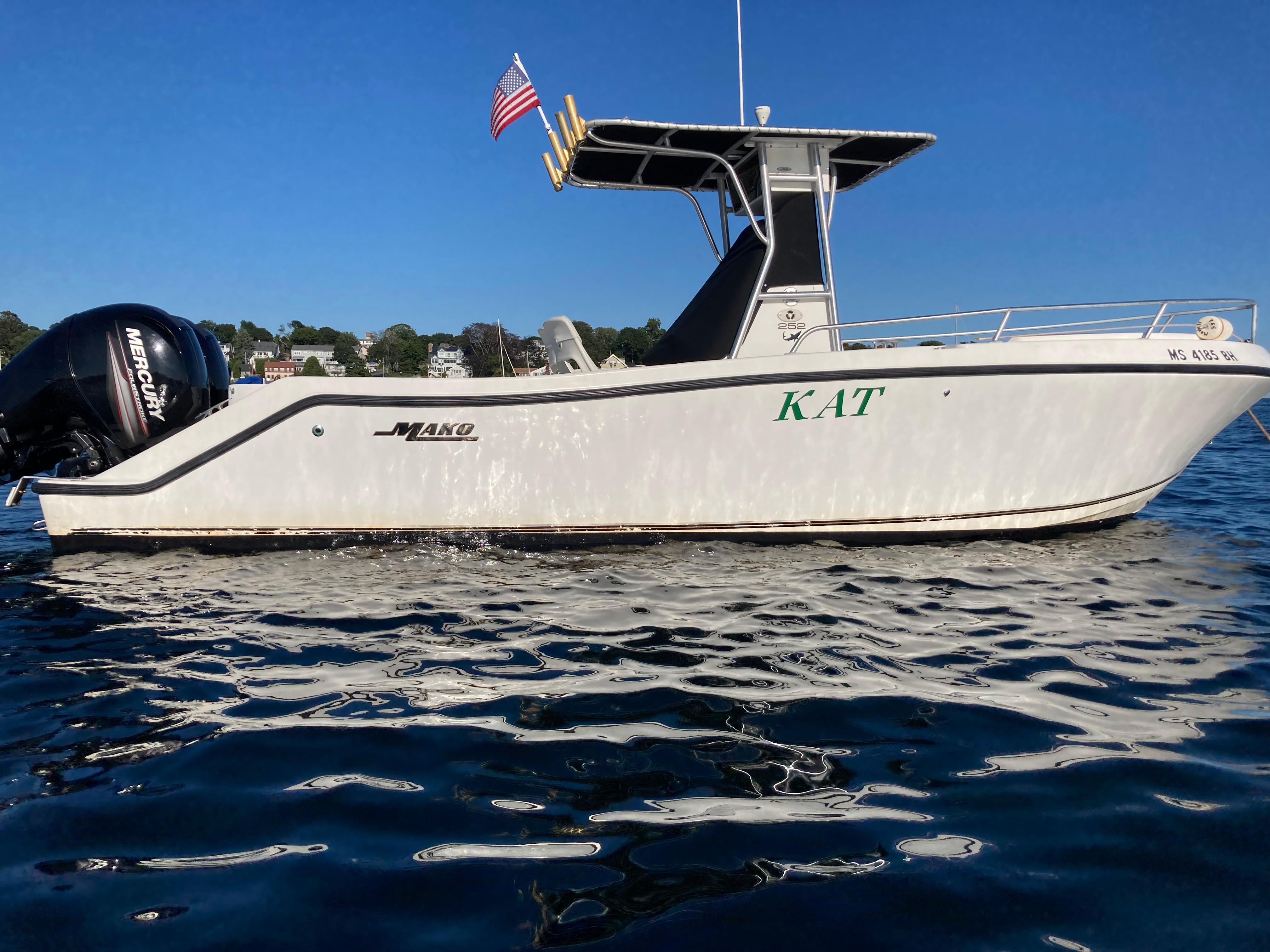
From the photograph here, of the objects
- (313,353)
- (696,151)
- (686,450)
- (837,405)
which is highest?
(313,353)

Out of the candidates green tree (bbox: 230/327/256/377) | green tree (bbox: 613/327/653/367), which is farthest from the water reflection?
green tree (bbox: 230/327/256/377)

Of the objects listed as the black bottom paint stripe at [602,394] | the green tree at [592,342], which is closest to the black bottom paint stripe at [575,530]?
the black bottom paint stripe at [602,394]

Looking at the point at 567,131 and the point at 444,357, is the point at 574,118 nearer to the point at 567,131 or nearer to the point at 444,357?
the point at 567,131

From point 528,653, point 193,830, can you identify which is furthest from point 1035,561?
point 193,830

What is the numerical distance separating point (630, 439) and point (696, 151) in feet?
8.48

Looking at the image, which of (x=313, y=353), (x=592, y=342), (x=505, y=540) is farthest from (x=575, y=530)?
(x=313, y=353)

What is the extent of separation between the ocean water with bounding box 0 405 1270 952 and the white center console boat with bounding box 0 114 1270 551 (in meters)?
1.17

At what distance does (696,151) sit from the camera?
19.0 ft

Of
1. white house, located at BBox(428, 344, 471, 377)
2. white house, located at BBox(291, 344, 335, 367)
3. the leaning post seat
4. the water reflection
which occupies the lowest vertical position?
the water reflection

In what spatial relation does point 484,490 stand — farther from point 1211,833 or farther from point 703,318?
point 1211,833

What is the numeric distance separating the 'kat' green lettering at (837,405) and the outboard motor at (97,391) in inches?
176

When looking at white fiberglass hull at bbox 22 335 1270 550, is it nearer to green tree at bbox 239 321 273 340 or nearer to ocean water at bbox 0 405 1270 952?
ocean water at bbox 0 405 1270 952

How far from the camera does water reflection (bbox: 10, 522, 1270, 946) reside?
5.56ft

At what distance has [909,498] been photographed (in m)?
5.07
